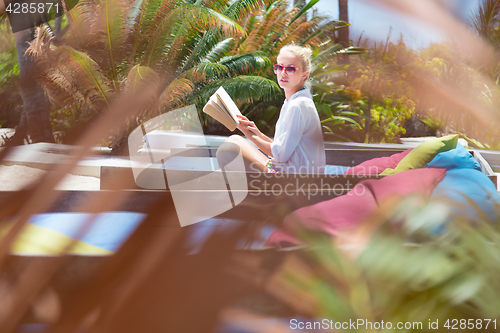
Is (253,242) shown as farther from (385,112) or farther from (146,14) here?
(385,112)

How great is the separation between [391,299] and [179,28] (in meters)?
6.09

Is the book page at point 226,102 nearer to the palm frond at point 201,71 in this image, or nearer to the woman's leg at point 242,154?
the woman's leg at point 242,154

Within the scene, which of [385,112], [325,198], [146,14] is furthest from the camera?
[385,112]

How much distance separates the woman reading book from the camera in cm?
167

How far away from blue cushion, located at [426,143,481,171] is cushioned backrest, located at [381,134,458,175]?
60mm

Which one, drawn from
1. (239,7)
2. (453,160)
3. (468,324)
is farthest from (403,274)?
(239,7)

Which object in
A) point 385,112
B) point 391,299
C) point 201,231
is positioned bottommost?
→ point 385,112

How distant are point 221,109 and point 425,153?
0.94m

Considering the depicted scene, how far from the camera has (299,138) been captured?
5.53 ft

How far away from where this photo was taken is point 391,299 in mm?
363

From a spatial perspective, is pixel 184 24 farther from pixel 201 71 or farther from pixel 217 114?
pixel 217 114

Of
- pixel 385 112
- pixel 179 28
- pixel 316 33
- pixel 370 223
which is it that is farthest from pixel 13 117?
pixel 316 33


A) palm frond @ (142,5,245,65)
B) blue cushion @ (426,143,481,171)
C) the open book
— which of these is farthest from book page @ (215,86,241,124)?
palm frond @ (142,5,245,65)

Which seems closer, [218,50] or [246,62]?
[246,62]
